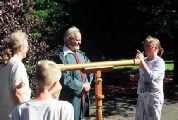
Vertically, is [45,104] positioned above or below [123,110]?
above

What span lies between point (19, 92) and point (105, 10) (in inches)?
316

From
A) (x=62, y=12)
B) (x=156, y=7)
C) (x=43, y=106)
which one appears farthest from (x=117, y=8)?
(x=43, y=106)

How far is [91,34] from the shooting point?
37.2 ft

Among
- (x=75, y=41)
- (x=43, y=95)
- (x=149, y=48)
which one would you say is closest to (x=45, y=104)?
(x=43, y=95)

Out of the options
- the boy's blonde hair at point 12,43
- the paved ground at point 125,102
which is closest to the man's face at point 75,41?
the boy's blonde hair at point 12,43

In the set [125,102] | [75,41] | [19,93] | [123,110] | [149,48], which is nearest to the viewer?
[19,93]

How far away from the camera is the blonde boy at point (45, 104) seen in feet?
6.42

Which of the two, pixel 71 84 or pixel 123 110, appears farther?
pixel 123 110

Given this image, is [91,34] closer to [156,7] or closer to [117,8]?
[117,8]

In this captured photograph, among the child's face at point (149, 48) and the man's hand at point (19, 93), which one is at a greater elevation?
the child's face at point (149, 48)

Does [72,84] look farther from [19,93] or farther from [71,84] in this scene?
[19,93]

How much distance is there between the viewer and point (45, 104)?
77.1 inches

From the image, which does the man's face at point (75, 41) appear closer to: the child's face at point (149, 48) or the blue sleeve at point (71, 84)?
the blue sleeve at point (71, 84)

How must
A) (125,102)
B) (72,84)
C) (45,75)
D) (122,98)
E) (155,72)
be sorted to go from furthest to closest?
(122,98), (125,102), (155,72), (72,84), (45,75)
